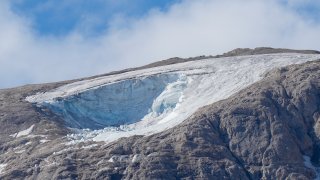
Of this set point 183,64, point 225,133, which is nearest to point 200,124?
point 225,133

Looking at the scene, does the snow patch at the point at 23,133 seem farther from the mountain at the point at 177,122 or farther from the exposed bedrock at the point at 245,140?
the exposed bedrock at the point at 245,140

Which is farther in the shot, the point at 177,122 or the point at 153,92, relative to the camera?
the point at 153,92

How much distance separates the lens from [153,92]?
15500 cm

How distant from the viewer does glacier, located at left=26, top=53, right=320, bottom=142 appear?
14950 cm

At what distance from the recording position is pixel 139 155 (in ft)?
439

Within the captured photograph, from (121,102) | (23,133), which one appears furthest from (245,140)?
(23,133)

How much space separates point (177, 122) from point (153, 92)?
13486mm

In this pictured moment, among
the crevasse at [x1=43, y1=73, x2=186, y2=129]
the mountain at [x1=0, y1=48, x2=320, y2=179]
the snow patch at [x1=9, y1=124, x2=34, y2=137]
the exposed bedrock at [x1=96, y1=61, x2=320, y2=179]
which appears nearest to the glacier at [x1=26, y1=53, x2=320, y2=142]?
the crevasse at [x1=43, y1=73, x2=186, y2=129]

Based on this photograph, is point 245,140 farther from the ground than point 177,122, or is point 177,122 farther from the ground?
point 177,122

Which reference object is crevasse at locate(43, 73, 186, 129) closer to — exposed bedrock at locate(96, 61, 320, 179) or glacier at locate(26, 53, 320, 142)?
glacier at locate(26, 53, 320, 142)

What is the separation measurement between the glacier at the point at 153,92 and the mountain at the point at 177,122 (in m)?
0.10

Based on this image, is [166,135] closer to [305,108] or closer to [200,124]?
[200,124]

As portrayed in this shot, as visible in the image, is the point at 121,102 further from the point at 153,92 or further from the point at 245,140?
the point at 245,140

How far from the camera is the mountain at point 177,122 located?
13300 cm
